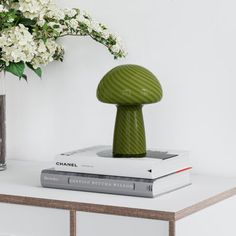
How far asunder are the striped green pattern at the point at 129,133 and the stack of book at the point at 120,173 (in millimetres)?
32

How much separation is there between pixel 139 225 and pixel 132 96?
351 mm

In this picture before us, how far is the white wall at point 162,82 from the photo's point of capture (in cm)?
180

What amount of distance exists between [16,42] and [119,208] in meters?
0.60

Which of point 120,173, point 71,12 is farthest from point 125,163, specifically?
point 71,12

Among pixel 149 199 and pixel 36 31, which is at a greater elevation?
pixel 36 31

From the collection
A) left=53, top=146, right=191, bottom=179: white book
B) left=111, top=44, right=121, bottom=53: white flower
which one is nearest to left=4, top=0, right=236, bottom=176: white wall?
left=111, top=44, right=121, bottom=53: white flower

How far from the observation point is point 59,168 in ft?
5.35

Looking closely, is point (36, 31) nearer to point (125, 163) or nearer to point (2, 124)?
point (2, 124)

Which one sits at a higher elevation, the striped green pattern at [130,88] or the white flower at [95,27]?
the white flower at [95,27]

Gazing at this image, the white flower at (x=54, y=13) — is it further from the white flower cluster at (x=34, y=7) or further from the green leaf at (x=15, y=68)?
the green leaf at (x=15, y=68)

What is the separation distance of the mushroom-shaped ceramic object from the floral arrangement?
24cm

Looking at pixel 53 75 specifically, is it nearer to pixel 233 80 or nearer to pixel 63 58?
pixel 63 58

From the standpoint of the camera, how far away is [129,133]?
→ 1.65 meters

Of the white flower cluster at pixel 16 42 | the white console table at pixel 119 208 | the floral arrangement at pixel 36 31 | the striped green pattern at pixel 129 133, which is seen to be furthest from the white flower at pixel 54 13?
the white console table at pixel 119 208
